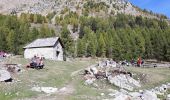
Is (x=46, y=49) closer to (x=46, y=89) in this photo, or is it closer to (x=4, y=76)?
(x=4, y=76)

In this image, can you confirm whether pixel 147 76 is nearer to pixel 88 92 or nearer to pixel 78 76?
pixel 78 76

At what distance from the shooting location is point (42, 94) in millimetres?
36719

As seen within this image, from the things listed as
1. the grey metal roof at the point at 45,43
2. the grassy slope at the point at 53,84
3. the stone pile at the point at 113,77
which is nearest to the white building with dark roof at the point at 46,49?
the grey metal roof at the point at 45,43

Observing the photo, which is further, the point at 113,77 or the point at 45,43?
the point at 45,43

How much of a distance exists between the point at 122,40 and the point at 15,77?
9254 cm

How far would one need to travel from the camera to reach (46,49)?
78.2m

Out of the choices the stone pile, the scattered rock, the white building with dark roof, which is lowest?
the scattered rock

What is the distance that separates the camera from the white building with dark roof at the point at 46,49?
255ft

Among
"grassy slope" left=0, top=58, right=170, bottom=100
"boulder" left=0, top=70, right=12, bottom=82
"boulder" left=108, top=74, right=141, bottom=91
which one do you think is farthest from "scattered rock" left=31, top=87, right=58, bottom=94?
"boulder" left=108, top=74, right=141, bottom=91

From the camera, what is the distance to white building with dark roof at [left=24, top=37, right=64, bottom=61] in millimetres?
77875

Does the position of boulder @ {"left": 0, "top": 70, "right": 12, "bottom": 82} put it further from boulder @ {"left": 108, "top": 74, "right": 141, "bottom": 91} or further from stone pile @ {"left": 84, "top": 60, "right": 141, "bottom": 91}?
boulder @ {"left": 108, "top": 74, "right": 141, "bottom": 91}

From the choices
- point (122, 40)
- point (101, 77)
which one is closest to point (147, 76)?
point (101, 77)

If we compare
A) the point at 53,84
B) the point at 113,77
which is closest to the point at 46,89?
the point at 53,84

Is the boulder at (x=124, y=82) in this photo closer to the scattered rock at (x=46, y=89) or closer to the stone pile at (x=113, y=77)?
the stone pile at (x=113, y=77)
